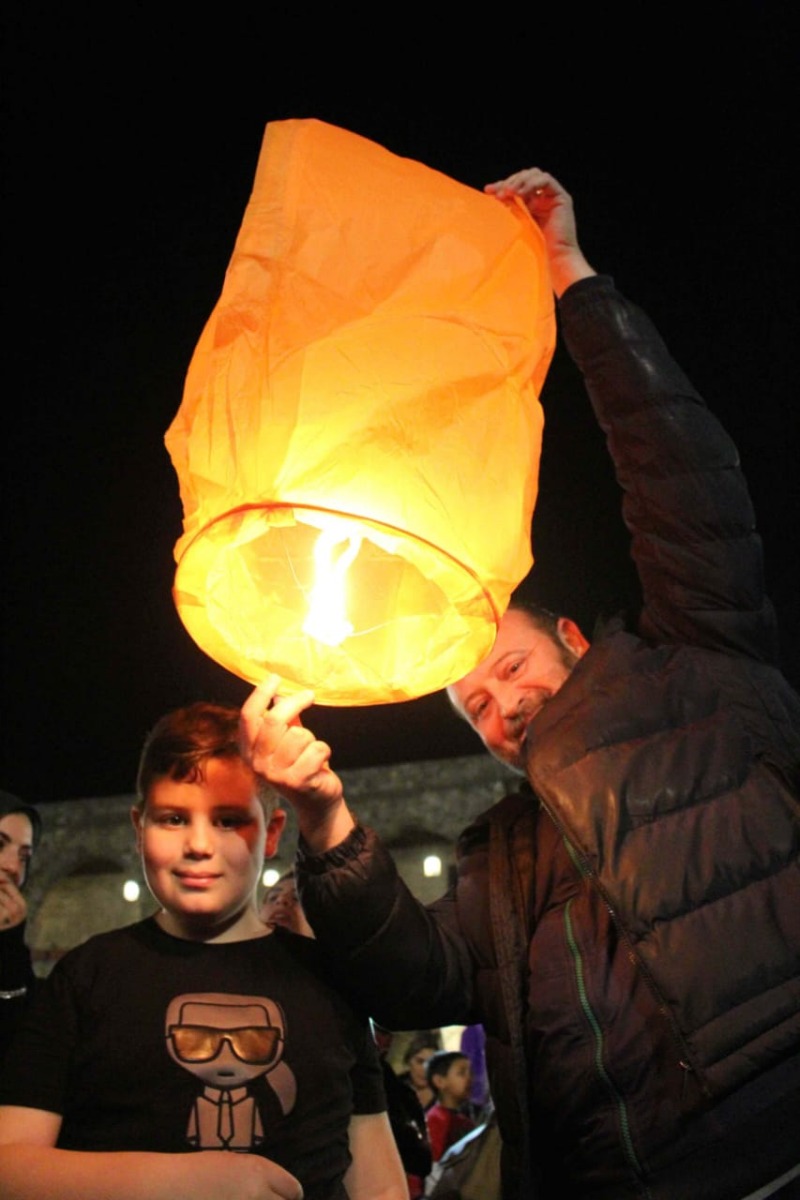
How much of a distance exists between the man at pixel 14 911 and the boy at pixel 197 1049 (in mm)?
753

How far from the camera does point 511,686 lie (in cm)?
199

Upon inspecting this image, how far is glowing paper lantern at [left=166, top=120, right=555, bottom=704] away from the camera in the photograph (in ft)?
3.85

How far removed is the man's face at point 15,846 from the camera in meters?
2.65

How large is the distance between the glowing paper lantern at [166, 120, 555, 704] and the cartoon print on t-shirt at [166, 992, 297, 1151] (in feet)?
1.78

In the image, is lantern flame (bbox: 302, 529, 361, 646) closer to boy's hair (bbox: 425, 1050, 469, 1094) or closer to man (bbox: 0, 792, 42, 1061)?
man (bbox: 0, 792, 42, 1061)

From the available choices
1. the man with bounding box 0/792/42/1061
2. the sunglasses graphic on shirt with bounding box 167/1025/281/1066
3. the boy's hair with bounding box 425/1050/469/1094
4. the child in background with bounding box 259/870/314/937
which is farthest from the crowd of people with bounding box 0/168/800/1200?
the boy's hair with bounding box 425/1050/469/1094

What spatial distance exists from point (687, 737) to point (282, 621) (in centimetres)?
72

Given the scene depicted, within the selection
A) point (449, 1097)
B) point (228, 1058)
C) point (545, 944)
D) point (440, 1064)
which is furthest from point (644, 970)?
point (440, 1064)

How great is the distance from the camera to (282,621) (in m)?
1.49

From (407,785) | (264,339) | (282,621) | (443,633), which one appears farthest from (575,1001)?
(407,785)

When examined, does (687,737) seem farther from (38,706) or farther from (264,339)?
(38,706)

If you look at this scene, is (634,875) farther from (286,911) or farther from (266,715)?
(286,911)

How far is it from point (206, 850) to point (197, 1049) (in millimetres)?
310

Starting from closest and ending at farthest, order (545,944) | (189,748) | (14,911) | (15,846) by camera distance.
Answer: (545,944) → (189,748) → (14,911) → (15,846)
